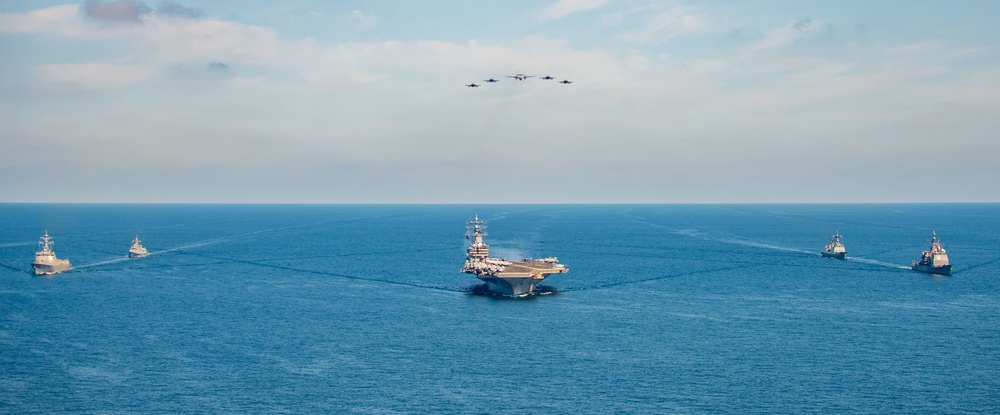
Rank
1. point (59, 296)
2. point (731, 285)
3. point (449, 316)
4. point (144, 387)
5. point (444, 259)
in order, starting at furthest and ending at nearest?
point (444, 259), point (731, 285), point (59, 296), point (449, 316), point (144, 387)

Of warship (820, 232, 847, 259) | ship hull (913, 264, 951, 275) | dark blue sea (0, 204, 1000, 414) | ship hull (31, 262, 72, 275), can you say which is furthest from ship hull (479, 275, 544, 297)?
warship (820, 232, 847, 259)

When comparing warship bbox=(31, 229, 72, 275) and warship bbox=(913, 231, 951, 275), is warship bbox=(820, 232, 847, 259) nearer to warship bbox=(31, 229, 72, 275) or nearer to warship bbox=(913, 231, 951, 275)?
warship bbox=(913, 231, 951, 275)

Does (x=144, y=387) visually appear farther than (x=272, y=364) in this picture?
No

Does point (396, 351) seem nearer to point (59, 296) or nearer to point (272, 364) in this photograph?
point (272, 364)

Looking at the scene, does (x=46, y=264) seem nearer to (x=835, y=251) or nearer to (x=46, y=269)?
(x=46, y=269)

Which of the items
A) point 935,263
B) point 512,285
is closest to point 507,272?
point 512,285

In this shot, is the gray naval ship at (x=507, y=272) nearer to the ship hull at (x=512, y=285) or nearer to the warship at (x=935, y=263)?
the ship hull at (x=512, y=285)

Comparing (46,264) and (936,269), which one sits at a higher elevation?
(936,269)

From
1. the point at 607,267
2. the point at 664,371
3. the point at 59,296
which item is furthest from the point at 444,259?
the point at 664,371
